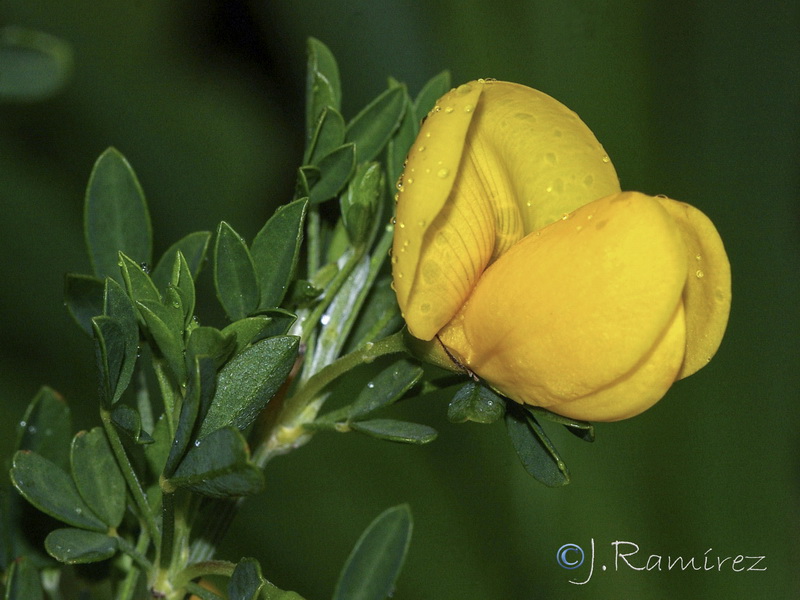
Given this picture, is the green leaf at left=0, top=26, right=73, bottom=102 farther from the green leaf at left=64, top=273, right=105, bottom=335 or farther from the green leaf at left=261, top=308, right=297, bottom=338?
the green leaf at left=261, top=308, right=297, bottom=338

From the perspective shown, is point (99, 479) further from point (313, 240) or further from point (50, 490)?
point (313, 240)

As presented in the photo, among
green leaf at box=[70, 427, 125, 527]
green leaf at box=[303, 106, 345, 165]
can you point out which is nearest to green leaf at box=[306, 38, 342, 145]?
green leaf at box=[303, 106, 345, 165]

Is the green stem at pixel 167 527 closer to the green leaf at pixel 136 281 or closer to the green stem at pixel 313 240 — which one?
the green leaf at pixel 136 281

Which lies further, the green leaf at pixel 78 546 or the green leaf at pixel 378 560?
the green leaf at pixel 378 560

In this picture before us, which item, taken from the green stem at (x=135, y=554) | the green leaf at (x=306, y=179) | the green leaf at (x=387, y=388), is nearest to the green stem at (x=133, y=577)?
the green stem at (x=135, y=554)

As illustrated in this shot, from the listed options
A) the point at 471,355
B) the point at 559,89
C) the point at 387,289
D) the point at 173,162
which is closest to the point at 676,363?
the point at 471,355

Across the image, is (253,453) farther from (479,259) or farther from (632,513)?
(632,513)
